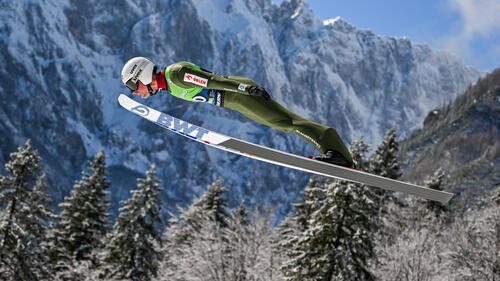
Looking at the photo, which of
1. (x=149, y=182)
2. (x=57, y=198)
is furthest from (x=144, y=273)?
(x=57, y=198)

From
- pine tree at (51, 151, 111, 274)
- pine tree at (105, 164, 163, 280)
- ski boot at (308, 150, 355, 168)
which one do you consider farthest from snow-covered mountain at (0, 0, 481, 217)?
ski boot at (308, 150, 355, 168)

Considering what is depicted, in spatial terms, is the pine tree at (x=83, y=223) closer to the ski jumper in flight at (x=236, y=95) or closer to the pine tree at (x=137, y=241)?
the pine tree at (x=137, y=241)

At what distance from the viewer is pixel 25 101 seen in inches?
5881

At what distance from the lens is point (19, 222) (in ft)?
48.9

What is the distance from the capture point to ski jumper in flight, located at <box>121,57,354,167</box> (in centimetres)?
545

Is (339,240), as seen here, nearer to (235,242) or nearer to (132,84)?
(235,242)

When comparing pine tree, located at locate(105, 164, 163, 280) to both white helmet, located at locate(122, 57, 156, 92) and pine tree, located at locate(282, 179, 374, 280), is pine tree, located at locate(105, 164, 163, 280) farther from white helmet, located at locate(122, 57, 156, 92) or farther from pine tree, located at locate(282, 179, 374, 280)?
white helmet, located at locate(122, 57, 156, 92)

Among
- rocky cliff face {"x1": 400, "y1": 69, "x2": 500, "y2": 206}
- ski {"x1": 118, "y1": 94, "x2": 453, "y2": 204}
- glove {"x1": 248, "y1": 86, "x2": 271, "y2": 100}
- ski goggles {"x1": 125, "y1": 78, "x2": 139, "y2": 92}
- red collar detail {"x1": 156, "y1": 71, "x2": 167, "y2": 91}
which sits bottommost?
ski {"x1": 118, "y1": 94, "x2": 453, "y2": 204}

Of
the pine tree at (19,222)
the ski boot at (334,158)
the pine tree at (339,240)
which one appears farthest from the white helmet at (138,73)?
the pine tree at (19,222)

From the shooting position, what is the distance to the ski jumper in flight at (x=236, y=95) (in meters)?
5.45

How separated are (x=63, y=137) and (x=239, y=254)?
159072mm

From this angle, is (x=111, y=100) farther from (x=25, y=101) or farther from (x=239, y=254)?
(x=239, y=254)

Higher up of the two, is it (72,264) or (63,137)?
(63,137)

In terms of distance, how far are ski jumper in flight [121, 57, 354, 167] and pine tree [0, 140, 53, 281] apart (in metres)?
11.0
